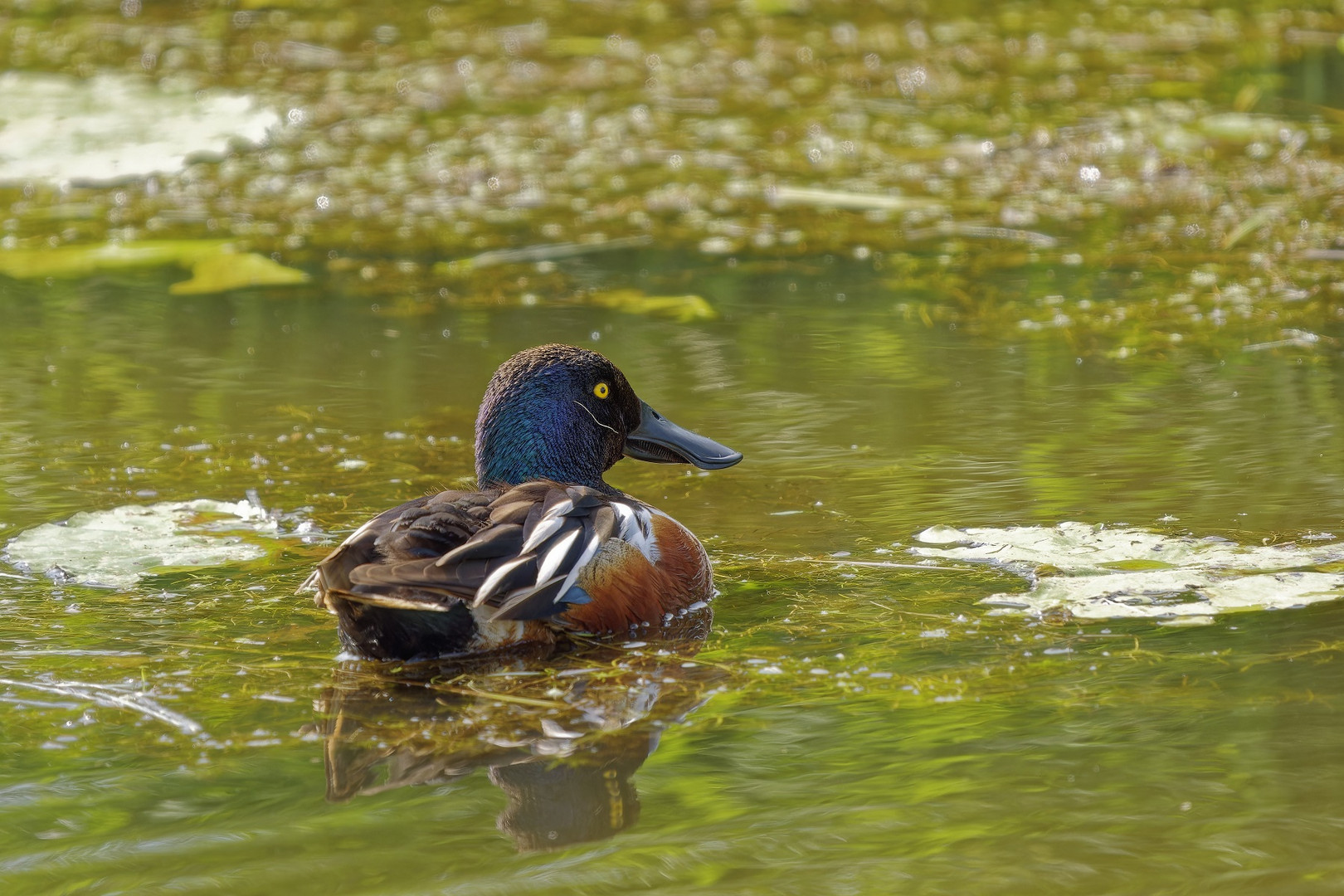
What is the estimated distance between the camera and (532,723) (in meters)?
4.02

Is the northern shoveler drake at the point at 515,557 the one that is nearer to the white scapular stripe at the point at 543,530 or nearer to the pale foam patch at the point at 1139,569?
the white scapular stripe at the point at 543,530

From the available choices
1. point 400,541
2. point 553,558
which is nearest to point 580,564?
point 553,558

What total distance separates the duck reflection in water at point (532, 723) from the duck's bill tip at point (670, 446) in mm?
996

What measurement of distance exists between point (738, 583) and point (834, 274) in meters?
3.70

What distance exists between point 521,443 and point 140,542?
1.16 m

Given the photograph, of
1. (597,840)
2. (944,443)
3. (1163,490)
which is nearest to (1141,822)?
(597,840)

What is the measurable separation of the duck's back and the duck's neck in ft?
1.65

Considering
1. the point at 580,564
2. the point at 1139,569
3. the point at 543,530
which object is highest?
the point at 543,530

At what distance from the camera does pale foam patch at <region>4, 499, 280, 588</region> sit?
16.6ft

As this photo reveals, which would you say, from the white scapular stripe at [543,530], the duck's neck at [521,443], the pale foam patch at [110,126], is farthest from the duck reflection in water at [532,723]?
the pale foam patch at [110,126]

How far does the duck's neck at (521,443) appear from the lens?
5324mm

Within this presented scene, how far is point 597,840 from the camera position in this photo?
340 cm

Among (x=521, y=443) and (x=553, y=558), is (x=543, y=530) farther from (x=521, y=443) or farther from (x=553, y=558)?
(x=521, y=443)

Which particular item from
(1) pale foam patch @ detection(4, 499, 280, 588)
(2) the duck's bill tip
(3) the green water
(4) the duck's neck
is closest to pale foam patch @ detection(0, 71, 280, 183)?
(3) the green water
